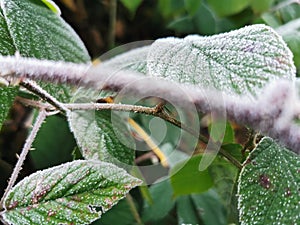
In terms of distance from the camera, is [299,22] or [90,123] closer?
[90,123]

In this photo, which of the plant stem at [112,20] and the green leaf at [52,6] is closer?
the green leaf at [52,6]

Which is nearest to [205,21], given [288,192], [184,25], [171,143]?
[184,25]

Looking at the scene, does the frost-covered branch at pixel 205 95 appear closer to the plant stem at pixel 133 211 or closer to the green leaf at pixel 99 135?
the green leaf at pixel 99 135

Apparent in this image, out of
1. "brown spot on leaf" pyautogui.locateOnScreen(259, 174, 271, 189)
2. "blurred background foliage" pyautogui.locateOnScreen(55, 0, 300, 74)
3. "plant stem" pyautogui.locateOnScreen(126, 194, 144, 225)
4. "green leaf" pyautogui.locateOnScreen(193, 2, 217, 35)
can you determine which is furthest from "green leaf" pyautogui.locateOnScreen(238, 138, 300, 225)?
"green leaf" pyautogui.locateOnScreen(193, 2, 217, 35)

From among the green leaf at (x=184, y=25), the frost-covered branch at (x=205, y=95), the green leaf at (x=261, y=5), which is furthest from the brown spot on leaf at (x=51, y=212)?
the green leaf at (x=184, y=25)

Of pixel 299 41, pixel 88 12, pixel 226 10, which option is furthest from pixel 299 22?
pixel 88 12

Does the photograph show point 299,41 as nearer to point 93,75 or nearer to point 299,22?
point 299,22

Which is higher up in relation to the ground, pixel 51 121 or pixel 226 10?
pixel 226 10

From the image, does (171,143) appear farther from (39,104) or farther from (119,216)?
(39,104)
